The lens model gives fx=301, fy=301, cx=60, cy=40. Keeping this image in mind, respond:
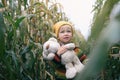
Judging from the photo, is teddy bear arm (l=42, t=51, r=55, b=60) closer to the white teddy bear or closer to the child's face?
the white teddy bear

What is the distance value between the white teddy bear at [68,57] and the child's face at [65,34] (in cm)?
4

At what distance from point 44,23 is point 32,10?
0.13 meters

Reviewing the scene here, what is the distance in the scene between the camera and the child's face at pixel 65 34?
1.68 metres

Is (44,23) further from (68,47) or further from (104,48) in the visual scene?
(104,48)

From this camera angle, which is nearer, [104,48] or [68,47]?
[104,48]

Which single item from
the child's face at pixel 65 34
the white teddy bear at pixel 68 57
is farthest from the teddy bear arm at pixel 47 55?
the child's face at pixel 65 34

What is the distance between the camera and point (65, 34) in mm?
1678

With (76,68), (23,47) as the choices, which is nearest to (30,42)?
(23,47)

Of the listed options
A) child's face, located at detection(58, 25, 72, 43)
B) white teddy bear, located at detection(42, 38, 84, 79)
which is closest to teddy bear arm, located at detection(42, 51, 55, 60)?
white teddy bear, located at detection(42, 38, 84, 79)

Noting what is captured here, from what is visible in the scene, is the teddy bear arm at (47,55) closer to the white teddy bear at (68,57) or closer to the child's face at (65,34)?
the white teddy bear at (68,57)

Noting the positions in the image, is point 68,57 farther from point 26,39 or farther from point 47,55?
point 26,39

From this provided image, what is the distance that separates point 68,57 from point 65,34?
5.5 inches

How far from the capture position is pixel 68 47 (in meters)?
1.63

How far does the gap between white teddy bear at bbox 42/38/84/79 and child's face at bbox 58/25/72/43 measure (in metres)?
0.04
